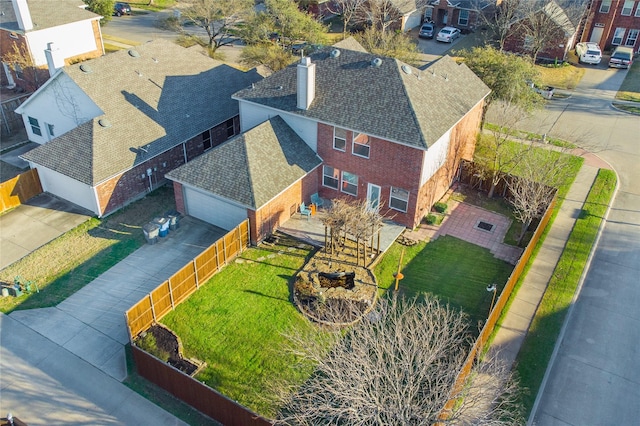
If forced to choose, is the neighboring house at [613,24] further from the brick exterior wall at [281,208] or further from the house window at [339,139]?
the brick exterior wall at [281,208]

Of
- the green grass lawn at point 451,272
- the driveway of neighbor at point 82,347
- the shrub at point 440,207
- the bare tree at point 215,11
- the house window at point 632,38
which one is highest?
the bare tree at point 215,11

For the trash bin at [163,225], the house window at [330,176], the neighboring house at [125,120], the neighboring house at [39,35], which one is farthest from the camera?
the neighboring house at [39,35]

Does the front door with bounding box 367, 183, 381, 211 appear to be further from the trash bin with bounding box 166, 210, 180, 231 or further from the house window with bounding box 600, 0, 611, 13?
the house window with bounding box 600, 0, 611, 13

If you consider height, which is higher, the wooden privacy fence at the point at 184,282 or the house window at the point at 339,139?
the house window at the point at 339,139

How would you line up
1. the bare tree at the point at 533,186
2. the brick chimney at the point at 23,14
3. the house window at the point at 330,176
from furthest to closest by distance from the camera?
the brick chimney at the point at 23,14
the house window at the point at 330,176
the bare tree at the point at 533,186

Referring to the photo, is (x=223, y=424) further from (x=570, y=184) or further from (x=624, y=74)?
(x=624, y=74)

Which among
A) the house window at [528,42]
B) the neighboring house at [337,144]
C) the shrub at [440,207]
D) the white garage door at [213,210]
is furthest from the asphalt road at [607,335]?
the house window at [528,42]

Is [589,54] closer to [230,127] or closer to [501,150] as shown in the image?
[501,150]

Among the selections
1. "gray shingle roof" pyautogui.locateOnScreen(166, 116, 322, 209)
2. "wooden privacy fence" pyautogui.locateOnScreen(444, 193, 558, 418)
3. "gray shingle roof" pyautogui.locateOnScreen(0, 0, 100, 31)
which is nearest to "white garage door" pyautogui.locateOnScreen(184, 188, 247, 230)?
"gray shingle roof" pyautogui.locateOnScreen(166, 116, 322, 209)
